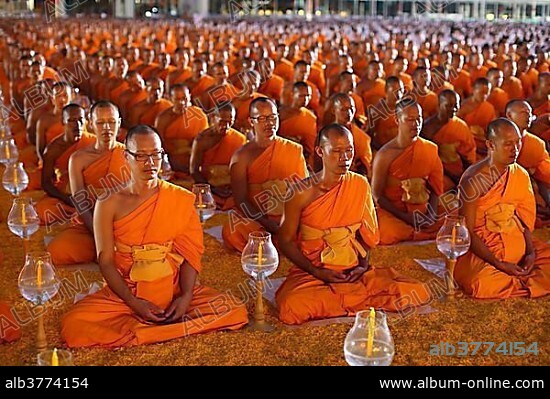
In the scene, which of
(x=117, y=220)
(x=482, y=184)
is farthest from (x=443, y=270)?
(x=117, y=220)

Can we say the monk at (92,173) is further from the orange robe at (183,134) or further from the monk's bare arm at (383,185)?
the orange robe at (183,134)

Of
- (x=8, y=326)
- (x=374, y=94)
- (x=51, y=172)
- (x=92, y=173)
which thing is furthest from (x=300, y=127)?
(x=8, y=326)

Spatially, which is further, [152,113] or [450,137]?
[152,113]

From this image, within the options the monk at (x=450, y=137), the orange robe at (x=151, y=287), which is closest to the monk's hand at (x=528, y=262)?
the orange robe at (x=151, y=287)

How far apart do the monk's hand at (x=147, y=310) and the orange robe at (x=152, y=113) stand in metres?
4.57

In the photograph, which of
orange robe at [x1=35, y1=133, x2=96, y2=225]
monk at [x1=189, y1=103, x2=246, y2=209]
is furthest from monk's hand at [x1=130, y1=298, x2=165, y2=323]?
monk at [x1=189, y1=103, x2=246, y2=209]

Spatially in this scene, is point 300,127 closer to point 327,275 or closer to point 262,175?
point 262,175

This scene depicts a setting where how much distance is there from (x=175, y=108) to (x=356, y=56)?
7.25m

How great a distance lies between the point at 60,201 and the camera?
5.98 m

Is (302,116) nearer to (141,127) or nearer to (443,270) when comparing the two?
(443,270)

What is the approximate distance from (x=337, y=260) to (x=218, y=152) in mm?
2339

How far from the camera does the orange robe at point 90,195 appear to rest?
507 centimetres

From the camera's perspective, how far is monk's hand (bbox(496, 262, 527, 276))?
15.1ft

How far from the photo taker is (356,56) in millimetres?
14000
